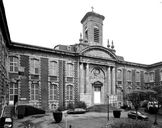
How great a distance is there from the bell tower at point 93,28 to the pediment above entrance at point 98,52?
6.24 feet

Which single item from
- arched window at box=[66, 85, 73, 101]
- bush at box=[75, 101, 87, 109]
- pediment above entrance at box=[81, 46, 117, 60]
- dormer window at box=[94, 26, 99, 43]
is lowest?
bush at box=[75, 101, 87, 109]

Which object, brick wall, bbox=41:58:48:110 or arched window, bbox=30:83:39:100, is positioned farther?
brick wall, bbox=41:58:48:110

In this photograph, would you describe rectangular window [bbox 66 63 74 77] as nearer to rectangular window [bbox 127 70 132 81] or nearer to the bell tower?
the bell tower

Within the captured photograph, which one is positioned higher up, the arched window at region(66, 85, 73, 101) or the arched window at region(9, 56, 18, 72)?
the arched window at region(9, 56, 18, 72)

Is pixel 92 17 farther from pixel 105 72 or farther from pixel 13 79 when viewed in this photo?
pixel 13 79

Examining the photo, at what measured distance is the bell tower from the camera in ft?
101

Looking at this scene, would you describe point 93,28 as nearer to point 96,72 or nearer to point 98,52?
point 98,52

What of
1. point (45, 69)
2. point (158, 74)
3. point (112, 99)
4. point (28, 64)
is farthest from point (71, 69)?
point (158, 74)

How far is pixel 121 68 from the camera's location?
33.4 meters

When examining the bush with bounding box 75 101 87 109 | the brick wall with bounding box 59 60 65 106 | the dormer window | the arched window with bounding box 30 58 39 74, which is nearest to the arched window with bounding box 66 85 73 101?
the brick wall with bounding box 59 60 65 106

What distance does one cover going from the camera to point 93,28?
102 ft

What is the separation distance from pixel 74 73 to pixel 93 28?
1077 cm

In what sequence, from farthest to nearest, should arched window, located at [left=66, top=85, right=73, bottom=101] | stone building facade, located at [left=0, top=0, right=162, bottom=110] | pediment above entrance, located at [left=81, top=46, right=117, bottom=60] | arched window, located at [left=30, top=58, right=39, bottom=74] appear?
1. pediment above entrance, located at [left=81, top=46, right=117, bottom=60]
2. arched window, located at [left=66, top=85, right=73, bottom=101]
3. arched window, located at [left=30, top=58, right=39, bottom=74]
4. stone building facade, located at [left=0, top=0, right=162, bottom=110]

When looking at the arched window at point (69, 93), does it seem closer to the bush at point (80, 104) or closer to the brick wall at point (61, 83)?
the brick wall at point (61, 83)
